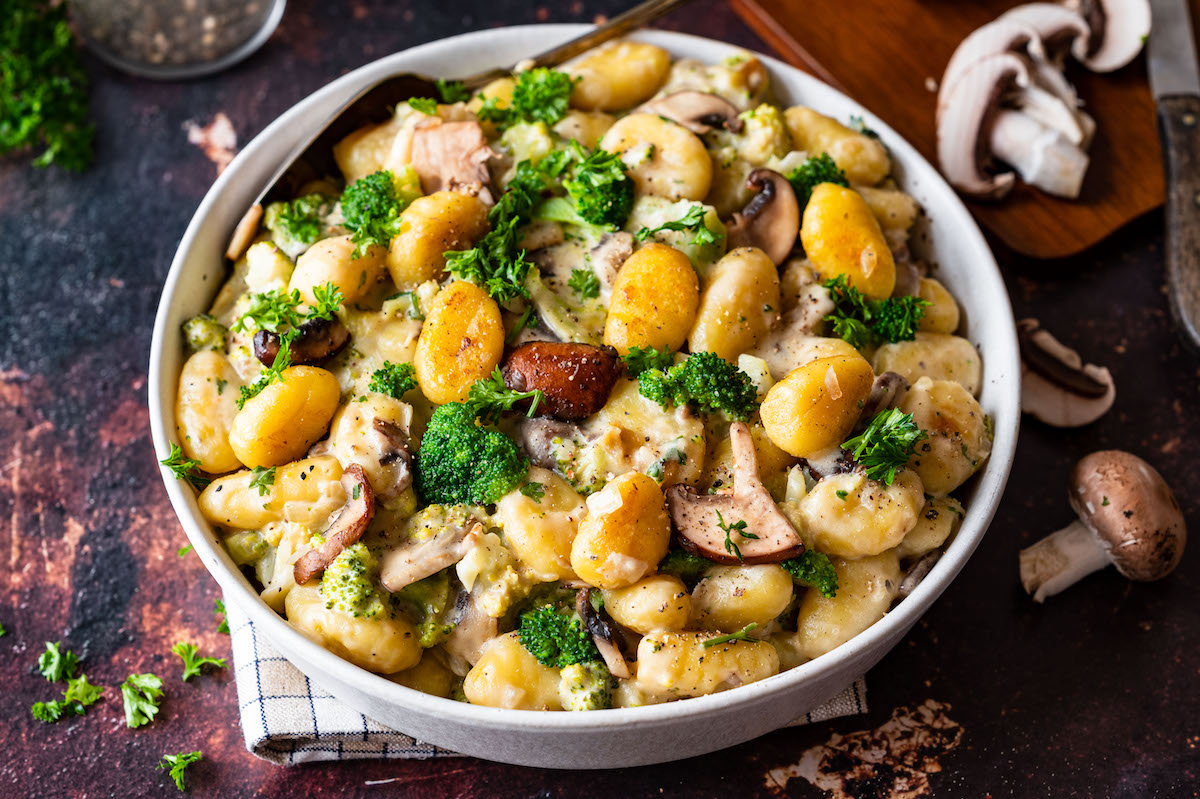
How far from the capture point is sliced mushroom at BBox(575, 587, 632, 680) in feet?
8.96

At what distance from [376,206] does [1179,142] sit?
3044mm

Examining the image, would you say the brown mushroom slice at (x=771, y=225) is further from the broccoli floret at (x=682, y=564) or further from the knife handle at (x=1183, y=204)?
the knife handle at (x=1183, y=204)

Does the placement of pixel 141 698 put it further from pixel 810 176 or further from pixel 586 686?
pixel 810 176

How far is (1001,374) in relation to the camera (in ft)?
10.7

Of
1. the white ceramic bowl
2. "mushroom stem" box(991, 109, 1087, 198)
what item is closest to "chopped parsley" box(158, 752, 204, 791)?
the white ceramic bowl

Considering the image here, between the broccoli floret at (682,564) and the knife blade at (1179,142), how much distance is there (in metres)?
2.22

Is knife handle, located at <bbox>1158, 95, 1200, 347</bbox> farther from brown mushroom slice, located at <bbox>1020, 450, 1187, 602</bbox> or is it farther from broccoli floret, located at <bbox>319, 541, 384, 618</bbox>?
broccoli floret, located at <bbox>319, 541, 384, 618</bbox>

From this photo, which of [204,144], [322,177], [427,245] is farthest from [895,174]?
[204,144]

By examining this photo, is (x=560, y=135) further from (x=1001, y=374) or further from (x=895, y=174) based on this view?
(x=1001, y=374)

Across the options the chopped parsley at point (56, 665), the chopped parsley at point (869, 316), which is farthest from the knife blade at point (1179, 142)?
the chopped parsley at point (56, 665)

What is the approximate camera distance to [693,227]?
10.3ft

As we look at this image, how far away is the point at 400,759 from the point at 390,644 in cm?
75

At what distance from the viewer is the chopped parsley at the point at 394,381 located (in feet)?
9.83

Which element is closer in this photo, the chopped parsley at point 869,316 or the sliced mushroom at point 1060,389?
the chopped parsley at point 869,316
